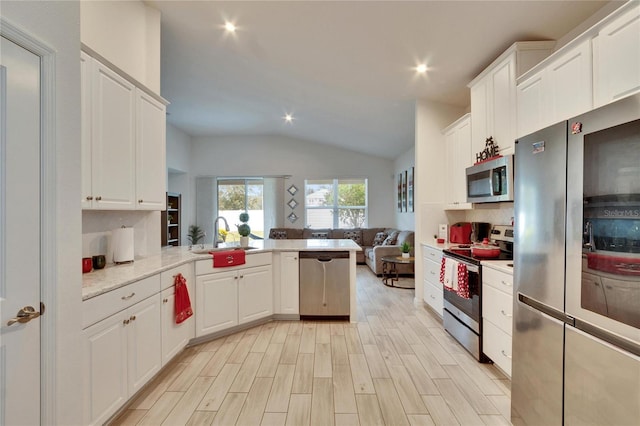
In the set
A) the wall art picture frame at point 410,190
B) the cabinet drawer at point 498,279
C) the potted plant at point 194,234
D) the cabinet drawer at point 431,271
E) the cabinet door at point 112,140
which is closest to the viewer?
the cabinet door at point 112,140

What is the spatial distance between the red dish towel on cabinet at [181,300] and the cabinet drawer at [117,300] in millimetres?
259

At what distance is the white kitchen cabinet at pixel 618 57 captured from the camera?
156 centimetres

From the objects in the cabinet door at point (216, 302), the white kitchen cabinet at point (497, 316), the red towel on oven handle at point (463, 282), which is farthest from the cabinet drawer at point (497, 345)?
the cabinet door at point (216, 302)

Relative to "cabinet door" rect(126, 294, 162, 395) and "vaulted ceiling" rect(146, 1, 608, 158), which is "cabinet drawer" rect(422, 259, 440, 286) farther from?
"cabinet door" rect(126, 294, 162, 395)

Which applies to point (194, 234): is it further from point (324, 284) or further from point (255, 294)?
point (324, 284)

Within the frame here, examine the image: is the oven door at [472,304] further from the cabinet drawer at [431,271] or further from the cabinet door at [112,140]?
the cabinet door at [112,140]

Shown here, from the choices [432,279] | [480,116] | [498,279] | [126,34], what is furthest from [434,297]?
[126,34]

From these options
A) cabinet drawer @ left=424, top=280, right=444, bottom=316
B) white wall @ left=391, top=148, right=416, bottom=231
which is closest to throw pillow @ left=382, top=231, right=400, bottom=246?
white wall @ left=391, top=148, right=416, bottom=231

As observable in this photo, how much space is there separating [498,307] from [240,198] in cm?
691

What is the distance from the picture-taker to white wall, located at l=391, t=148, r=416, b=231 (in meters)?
6.47

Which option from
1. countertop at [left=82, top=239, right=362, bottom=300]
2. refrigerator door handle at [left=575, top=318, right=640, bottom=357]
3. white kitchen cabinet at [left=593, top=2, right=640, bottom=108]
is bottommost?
refrigerator door handle at [left=575, top=318, right=640, bottom=357]

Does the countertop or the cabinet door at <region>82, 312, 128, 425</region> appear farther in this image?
the countertop

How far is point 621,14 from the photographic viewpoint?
5.32ft

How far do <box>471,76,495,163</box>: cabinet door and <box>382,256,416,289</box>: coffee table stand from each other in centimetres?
227
